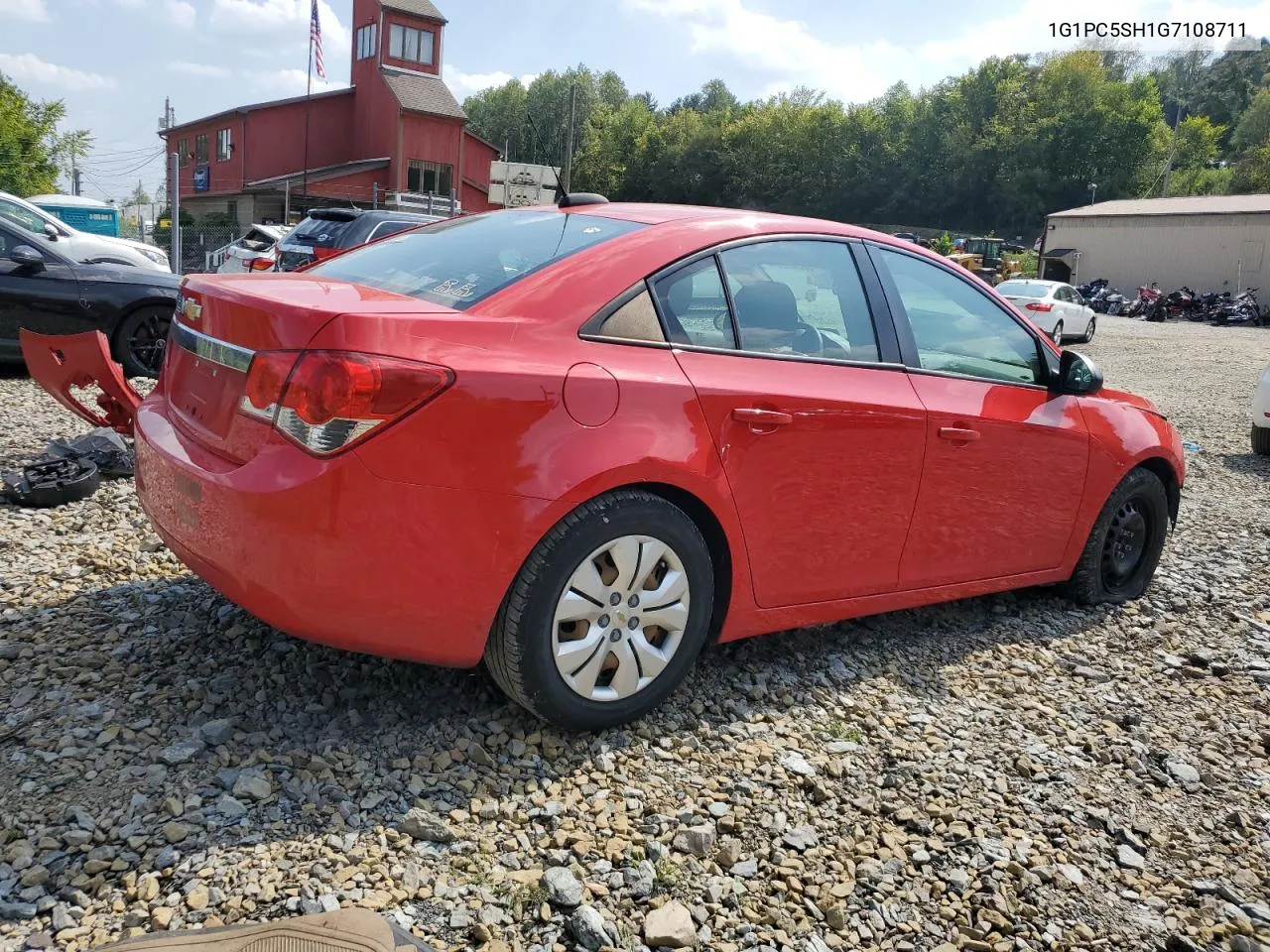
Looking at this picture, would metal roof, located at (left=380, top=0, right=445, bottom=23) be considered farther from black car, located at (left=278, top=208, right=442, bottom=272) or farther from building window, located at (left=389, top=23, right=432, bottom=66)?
black car, located at (left=278, top=208, right=442, bottom=272)

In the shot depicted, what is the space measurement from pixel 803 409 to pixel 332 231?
10.7 metres

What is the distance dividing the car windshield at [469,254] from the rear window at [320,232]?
9155 millimetres

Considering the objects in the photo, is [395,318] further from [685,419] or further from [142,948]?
[142,948]

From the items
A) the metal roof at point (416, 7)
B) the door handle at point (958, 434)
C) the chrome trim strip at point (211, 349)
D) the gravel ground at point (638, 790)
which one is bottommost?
the gravel ground at point (638, 790)

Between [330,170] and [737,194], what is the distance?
50654mm

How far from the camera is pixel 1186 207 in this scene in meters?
43.5

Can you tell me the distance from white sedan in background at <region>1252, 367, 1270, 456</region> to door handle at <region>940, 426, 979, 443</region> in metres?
7.23

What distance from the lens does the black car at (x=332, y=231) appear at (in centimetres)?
1227

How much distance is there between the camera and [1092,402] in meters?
4.52

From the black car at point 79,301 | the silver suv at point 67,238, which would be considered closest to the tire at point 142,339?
the black car at point 79,301

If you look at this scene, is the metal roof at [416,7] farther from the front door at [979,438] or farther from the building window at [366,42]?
the front door at [979,438]

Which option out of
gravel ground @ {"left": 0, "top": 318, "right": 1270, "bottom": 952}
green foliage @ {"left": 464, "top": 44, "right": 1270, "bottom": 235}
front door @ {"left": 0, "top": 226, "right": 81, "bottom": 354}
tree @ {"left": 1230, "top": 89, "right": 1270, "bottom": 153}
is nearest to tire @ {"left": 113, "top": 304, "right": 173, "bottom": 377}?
front door @ {"left": 0, "top": 226, "right": 81, "bottom": 354}

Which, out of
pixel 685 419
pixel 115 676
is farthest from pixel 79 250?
pixel 685 419

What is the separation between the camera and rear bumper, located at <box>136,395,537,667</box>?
8.55ft
